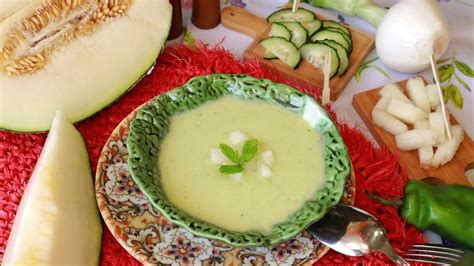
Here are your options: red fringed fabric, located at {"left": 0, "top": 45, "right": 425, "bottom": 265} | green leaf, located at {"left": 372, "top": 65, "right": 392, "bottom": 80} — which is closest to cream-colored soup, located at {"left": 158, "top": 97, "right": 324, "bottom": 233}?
red fringed fabric, located at {"left": 0, "top": 45, "right": 425, "bottom": 265}

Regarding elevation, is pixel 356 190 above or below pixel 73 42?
below


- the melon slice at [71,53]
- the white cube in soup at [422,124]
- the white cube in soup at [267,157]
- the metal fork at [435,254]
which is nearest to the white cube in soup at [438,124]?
the white cube in soup at [422,124]

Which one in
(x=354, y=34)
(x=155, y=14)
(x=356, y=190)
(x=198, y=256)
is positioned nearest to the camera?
(x=198, y=256)

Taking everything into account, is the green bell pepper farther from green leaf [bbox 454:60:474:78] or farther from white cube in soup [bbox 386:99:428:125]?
green leaf [bbox 454:60:474:78]

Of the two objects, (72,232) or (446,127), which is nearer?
(72,232)

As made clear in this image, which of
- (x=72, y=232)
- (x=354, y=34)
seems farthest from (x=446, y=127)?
(x=72, y=232)

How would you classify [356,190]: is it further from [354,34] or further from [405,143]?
[354,34]

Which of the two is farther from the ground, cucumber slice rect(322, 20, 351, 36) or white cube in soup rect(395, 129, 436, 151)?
cucumber slice rect(322, 20, 351, 36)
